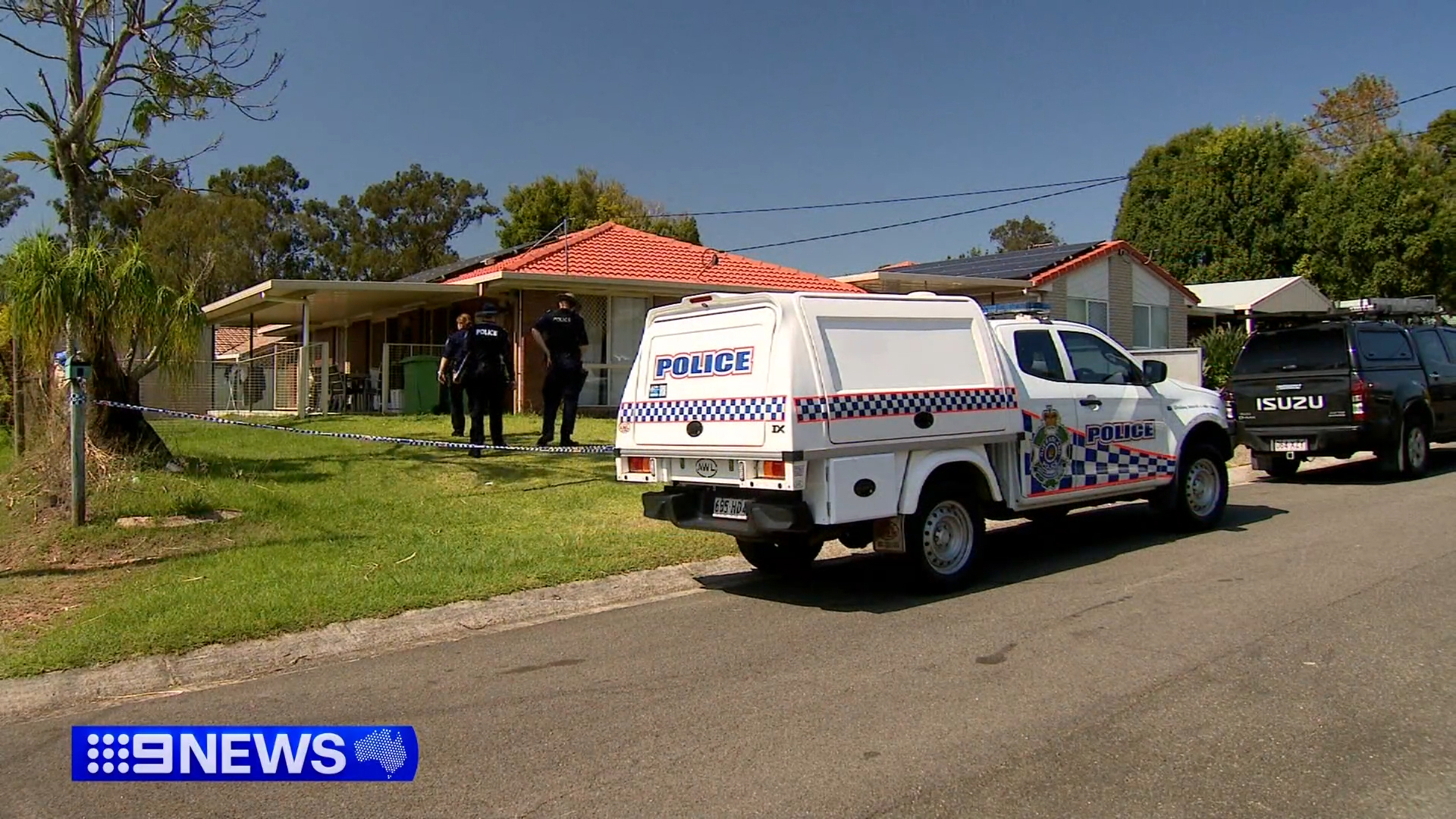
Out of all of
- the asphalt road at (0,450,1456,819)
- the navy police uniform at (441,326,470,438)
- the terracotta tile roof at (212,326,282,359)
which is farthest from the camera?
the terracotta tile roof at (212,326,282,359)

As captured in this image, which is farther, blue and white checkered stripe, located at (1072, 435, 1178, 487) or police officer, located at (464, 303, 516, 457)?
police officer, located at (464, 303, 516, 457)

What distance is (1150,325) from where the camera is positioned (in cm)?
Answer: 2839

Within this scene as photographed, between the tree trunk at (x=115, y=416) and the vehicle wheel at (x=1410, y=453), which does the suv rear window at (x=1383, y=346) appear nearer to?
the vehicle wheel at (x=1410, y=453)

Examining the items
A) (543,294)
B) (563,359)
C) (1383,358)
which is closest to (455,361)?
(563,359)

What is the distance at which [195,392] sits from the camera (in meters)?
20.5

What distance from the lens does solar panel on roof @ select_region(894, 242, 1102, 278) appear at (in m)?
25.3

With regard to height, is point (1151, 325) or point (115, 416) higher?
point (1151, 325)

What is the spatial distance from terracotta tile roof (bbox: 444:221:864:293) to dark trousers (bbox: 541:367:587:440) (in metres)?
6.41

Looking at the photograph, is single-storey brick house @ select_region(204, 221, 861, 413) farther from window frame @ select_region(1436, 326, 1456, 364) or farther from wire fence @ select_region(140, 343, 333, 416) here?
window frame @ select_region(1436, 326, 1456, 364)

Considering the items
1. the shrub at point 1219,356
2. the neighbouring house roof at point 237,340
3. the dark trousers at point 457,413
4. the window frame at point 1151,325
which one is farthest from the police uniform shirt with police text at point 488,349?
the neighbouring house roof at point 237,340

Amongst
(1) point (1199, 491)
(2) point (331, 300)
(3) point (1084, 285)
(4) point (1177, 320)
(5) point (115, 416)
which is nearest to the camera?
(1) point (1199, 491)

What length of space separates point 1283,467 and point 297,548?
12.2 m

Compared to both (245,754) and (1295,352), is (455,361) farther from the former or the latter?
(1295,352)

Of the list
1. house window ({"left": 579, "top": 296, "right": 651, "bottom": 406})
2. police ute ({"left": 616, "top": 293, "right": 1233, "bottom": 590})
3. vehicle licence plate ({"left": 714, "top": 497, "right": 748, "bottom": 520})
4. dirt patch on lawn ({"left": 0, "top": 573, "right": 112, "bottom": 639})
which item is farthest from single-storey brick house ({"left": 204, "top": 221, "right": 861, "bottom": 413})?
dirt patch on lawn ({"left": 0, "top": 573, "right": 112, "bottom": 639})
